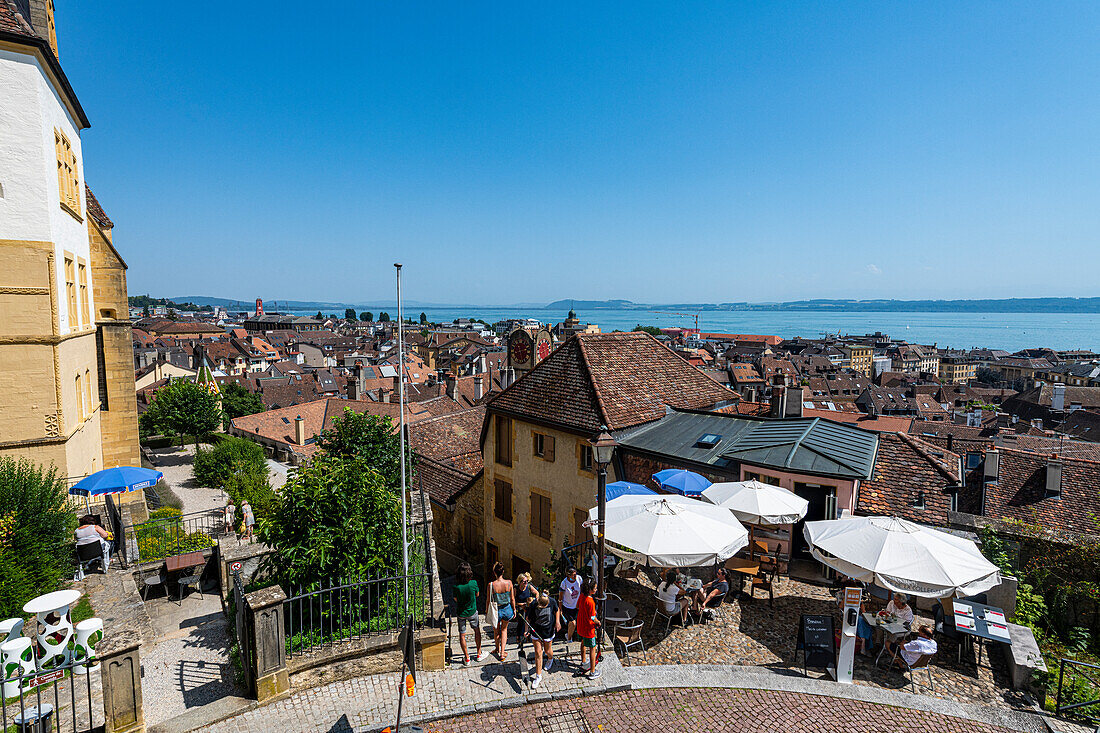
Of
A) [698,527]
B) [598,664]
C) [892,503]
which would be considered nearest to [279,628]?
[598,664]

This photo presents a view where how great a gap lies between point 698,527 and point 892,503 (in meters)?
7.35

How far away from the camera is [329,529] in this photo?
947 cm

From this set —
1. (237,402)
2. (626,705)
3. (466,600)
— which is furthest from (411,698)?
(237,402)

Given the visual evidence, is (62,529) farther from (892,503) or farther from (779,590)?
(892,503)

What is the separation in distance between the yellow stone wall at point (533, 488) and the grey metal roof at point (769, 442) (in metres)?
2.04

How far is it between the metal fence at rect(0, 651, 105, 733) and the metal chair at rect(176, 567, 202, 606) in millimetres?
5291

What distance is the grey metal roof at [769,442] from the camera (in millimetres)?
13883

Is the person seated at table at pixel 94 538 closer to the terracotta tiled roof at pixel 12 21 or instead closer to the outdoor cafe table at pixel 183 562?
the outdoor cafe table at pixel 183 562

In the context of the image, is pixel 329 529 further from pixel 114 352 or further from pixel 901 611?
pixel 114 352

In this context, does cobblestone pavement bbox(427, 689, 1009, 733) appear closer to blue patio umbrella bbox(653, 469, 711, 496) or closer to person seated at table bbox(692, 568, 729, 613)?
person seated at table bbox(692, 568, 729, 613)

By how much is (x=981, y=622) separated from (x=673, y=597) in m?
5.00

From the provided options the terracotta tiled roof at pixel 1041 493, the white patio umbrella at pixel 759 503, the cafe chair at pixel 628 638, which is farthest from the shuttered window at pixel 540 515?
the terracotta tiled roof at pixel 1041 493

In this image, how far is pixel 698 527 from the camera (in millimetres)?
10180

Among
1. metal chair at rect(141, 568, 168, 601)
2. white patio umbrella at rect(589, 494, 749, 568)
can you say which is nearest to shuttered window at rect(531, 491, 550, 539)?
white patio umbrella at rect(589, 494, 749, 568)
